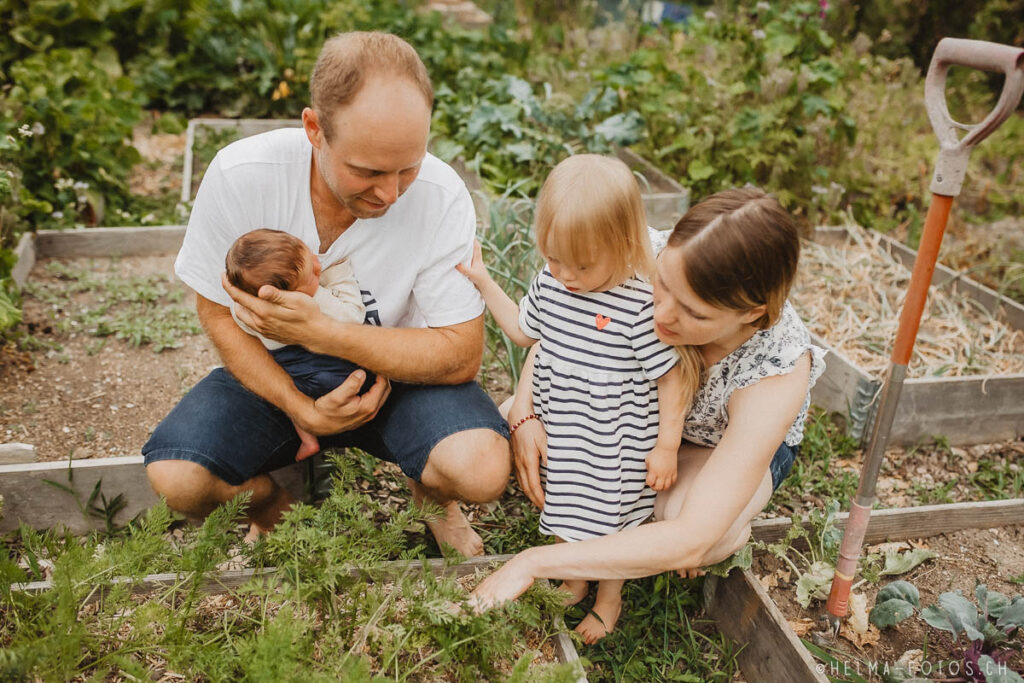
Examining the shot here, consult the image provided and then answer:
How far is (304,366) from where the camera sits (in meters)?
2.08

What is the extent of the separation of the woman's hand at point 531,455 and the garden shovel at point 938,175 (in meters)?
0.76

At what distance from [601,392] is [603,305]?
203 millimetres

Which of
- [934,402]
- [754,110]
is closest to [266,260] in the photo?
[934,402]

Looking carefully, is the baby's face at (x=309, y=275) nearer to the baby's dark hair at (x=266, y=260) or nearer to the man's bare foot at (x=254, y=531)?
the baby's dark hair at (x=266, y=260)

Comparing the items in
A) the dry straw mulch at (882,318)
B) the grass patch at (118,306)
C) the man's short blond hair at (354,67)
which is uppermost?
the man's short blond hair at (354,67)

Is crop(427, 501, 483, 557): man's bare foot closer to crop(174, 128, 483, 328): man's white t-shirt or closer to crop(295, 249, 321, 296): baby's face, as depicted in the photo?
crop(174, 128, 483, 328): man's white t-shirt

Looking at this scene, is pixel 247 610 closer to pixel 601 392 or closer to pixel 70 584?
pixel 70 584

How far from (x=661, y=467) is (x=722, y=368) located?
27 cm

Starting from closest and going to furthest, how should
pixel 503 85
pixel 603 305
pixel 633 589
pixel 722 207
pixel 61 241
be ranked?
1. pixel 722 207
2. pixel 603 305
3. pixel 633 589
4. pixel 61 241
5. pixel 503 85

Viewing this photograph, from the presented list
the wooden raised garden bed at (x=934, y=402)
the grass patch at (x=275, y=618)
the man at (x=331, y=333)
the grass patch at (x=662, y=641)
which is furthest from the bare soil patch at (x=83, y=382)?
the wooden raised garden bed at (x=934, y=402)

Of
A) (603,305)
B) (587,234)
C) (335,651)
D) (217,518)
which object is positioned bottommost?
(335,651)

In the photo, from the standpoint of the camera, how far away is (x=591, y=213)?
65.3 inches

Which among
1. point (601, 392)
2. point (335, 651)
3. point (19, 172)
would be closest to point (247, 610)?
point (335, 651)

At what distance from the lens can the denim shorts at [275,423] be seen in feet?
6.51
